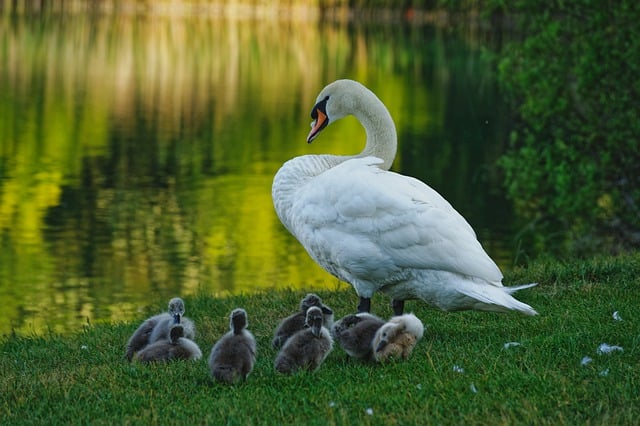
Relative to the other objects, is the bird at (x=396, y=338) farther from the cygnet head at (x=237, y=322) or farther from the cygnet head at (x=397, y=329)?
the cygnet head at (x=237, y=322)

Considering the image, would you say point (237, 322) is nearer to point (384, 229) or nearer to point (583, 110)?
point (384, 229)

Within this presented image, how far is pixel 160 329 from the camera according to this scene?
28.5 ft

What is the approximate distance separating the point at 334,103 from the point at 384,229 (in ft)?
6.88

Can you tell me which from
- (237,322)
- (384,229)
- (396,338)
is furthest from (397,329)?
(237,322)

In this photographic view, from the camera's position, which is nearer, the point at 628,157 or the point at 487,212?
the point at 628,157

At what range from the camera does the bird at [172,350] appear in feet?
26.3

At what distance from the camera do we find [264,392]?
6.91 metres

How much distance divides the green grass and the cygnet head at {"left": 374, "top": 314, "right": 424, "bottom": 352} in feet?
0.57

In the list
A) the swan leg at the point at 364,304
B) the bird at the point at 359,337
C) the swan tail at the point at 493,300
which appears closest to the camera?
the bird at the point at 359,337

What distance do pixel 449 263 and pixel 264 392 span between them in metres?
1.86

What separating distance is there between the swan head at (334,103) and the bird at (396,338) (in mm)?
2702

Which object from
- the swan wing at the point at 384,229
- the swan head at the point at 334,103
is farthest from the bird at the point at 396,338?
the swan head at the point at 334,103

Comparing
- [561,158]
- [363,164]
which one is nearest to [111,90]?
[561,158]

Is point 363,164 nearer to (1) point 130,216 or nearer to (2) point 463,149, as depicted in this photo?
(1) point 130,216
